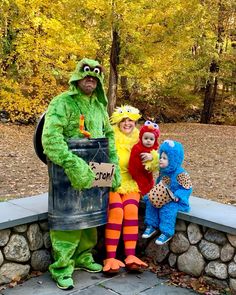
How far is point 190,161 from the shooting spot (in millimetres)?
9719

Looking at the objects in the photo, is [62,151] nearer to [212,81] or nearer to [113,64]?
[113,64]

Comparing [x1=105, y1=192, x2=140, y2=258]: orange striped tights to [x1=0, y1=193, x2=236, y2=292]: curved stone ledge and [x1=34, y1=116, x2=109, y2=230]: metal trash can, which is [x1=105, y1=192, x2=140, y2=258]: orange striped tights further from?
[x1=0, y1=193, x2=236, y2=292]: curved stone ledge

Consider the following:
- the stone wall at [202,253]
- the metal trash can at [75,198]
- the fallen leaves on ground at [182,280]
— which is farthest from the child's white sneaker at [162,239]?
the metal trash can at [75,198]

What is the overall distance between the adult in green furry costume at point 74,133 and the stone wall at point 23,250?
0.70 ft

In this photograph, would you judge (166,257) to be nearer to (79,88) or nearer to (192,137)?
(79,88)

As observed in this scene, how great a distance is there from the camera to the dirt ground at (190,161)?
6746 mm

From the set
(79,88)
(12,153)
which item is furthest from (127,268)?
(12,153)

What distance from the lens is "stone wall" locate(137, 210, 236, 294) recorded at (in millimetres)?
3270

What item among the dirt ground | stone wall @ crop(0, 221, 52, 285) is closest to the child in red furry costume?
stone wall @ crop(0, 221, 52, 285)

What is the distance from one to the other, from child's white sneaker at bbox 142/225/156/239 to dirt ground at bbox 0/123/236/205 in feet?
9.60

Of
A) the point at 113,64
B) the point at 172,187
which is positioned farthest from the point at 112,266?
the point at 113,64

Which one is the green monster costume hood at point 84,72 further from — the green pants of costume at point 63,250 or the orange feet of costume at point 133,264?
the orange feet of costume at point 133,264

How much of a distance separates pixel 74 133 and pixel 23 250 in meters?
1.04

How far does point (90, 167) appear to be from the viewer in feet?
10.6
